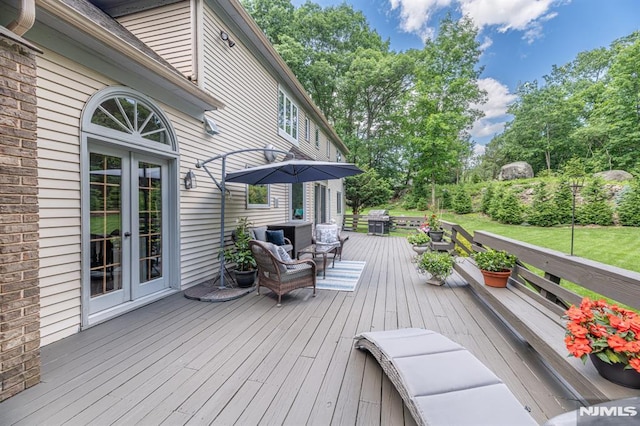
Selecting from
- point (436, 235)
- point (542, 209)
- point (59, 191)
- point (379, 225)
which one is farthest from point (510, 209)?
point (59, 191)

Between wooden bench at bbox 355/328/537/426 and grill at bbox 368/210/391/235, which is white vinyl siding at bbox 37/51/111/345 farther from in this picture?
grill at bbox 368/210/391/235

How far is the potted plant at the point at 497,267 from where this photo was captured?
3.46m

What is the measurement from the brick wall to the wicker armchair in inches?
87.5

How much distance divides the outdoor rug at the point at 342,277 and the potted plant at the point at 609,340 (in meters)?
3.17

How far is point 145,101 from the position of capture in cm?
378

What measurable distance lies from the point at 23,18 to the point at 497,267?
5240mm

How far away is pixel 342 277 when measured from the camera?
17.6ft

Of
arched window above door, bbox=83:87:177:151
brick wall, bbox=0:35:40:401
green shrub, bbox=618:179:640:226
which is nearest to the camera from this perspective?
brick wall, bbox=0:35:40:401

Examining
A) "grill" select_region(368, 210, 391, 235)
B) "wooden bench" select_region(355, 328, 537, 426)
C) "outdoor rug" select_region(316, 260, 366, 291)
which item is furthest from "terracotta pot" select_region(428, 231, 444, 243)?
"wooden bench" select_region(355, 328, 537, 426)

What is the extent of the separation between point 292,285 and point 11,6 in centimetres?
395

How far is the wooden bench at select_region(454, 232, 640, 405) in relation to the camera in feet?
5.41

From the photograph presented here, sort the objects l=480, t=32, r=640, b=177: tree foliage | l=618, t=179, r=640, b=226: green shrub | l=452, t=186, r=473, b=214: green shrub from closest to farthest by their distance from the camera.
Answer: l=618, t=179, r=640, b=226: green shrub → l=480, t=32, r=640, b=177: tree foliage → l=452, t=186, r=473, b=214: green shrub

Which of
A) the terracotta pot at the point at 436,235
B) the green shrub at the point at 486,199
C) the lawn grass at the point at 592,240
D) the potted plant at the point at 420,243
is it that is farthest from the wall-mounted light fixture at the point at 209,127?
the green shrub at the point at 486,199

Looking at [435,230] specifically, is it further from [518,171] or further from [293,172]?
[518,171]
